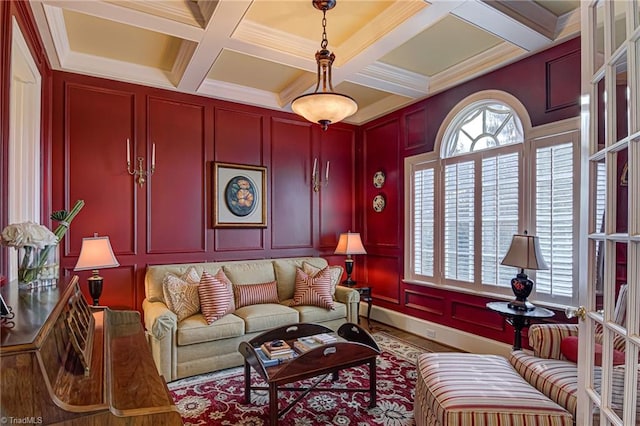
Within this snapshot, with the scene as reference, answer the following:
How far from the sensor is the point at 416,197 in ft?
14.8

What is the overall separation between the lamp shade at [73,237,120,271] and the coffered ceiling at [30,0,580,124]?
67.8 inches

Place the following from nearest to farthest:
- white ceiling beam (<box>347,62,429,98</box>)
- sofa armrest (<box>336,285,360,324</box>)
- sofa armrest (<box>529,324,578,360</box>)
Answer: sofa armrest (<box>529,324,578,360</box>)
white ceiling beam (<box>347,62,429,98</box>)
sofa armrest (<box>336,285,360,324</box>)

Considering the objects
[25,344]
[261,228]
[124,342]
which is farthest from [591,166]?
[261,228]

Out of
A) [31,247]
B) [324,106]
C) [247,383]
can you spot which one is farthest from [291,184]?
[31,247]

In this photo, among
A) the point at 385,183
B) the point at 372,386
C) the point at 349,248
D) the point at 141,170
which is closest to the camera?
the point at 372,386

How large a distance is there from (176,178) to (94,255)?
4.15ft

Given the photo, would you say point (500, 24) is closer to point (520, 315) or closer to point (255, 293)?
point (520, 315)

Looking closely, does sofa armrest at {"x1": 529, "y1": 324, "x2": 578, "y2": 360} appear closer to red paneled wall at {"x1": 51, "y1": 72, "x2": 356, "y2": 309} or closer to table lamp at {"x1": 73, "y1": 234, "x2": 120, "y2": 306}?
red paneled wall at {"x1": 51, "y1": 72, "x2": 356, "y2": 309}

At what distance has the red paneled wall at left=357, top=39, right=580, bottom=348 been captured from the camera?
309 cm

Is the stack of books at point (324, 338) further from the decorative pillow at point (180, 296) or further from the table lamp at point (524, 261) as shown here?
the table lamp at point (524, 261)

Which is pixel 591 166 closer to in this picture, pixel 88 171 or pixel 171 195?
pixel 171 195

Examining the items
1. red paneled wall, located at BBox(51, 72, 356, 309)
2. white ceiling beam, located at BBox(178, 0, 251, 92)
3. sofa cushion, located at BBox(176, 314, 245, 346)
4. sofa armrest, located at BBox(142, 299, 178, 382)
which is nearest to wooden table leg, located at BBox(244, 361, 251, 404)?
sofa cushion, located at BBox(176, 314, 245, 346)

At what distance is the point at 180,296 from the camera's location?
340cm

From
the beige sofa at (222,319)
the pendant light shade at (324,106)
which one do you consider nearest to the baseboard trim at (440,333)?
the beige sofa at (222,319)
